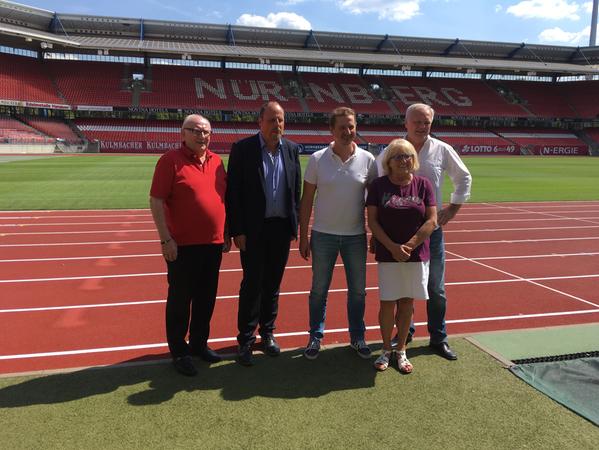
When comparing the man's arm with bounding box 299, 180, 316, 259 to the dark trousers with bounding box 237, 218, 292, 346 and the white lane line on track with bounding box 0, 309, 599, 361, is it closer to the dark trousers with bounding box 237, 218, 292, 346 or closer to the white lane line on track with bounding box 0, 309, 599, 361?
the dark trousers with bounding box 237, 218, 292, 346

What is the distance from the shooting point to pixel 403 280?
3.53 m

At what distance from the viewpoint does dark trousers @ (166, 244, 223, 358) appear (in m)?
3.58

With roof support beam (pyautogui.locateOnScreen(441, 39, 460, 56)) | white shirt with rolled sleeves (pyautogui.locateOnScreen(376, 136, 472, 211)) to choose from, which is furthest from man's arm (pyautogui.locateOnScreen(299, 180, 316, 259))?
roof support beam (pyautogui.locateOnScreen(441, 39, 460, 56))

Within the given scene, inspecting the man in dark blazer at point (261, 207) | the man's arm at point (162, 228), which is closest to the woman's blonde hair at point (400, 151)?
the man in dark blazer at point (261, 207)

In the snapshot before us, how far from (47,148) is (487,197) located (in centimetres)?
3720

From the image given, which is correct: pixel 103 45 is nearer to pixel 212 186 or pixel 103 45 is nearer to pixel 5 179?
pixel 5 179

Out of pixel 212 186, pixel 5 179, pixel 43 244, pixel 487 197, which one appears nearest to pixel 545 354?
pixel 212 186

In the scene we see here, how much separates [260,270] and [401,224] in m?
1.21

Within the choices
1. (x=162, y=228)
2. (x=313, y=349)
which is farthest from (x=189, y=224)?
(x=313, y=349)

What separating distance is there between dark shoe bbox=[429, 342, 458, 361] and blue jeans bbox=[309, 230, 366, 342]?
0.65 metres

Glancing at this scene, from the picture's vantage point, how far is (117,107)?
47.7 m

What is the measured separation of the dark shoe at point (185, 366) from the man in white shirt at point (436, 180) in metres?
2.02

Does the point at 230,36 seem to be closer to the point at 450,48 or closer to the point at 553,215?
the point at 450,48

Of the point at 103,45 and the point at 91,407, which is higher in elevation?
the point at 103,45
